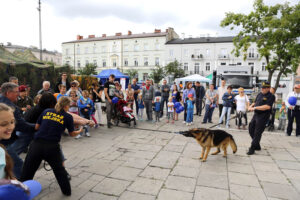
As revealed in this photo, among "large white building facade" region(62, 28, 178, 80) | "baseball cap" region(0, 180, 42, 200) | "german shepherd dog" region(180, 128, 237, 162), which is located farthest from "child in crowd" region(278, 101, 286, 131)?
"large white building facade" region(62, 28, 178, 80)

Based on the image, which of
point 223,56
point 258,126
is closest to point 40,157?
point 258,126

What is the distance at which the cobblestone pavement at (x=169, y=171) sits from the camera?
3178 millimetres

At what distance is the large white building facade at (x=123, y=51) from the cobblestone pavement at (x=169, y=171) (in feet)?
154

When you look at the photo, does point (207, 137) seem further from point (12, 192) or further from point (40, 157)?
point (12, 192)

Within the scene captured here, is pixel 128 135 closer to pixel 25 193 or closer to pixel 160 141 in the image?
pixel 160 141

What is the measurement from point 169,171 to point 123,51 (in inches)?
2139

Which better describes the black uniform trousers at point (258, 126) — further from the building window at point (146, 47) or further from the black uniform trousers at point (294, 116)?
the building window at point (146, 47)

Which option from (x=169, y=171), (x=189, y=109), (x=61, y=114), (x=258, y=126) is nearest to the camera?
(x=61, y=114)

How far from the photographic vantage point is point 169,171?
3979mm

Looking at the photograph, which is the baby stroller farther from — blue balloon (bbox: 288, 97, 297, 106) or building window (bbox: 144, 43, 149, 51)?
building window (bbox: 144, 43, 149, 51)

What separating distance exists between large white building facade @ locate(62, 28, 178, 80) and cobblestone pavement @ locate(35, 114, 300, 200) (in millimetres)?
46792

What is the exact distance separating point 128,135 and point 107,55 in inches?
2124

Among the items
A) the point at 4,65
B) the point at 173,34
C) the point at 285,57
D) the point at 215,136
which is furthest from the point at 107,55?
the point at 215,136

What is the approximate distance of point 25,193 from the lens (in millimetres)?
1057
